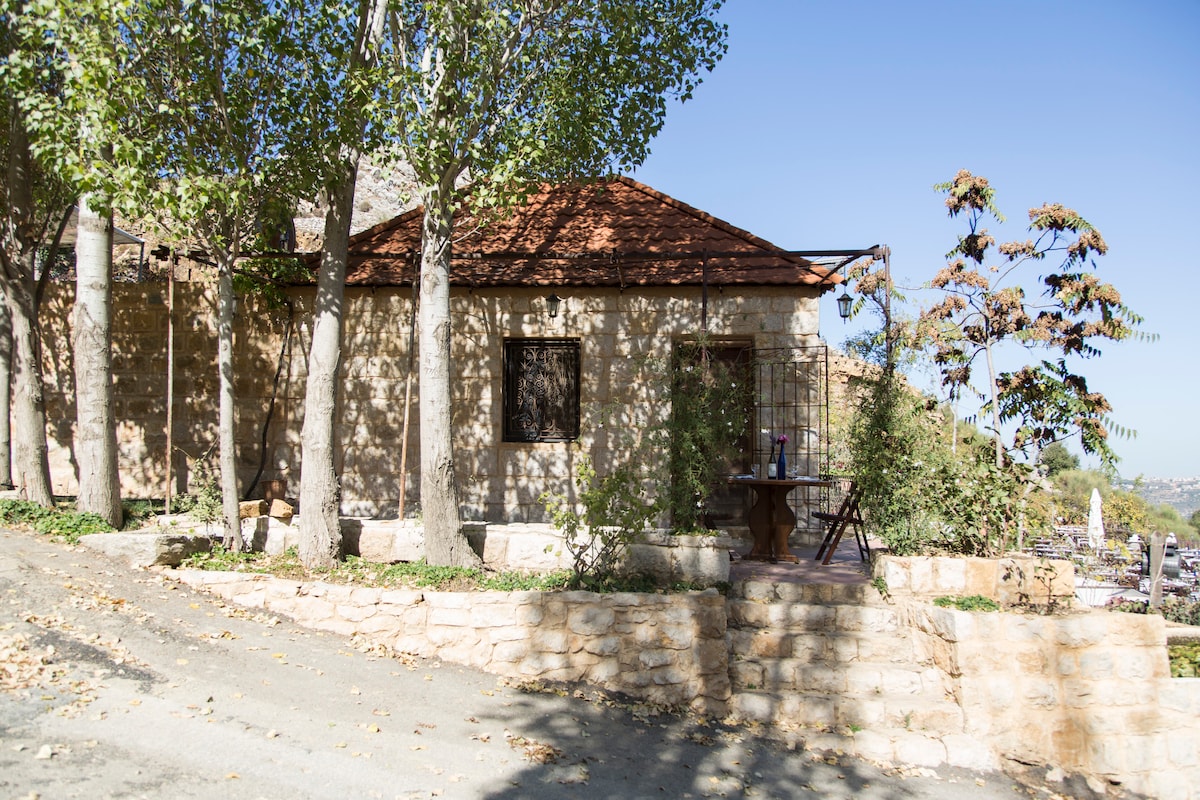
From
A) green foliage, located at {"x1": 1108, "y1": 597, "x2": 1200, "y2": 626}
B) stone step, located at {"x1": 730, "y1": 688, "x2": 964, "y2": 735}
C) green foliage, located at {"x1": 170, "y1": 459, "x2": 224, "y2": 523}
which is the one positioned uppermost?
green foliage, located at {"x1": 170, "y1": 459, "x2": 224, "y2": 523}

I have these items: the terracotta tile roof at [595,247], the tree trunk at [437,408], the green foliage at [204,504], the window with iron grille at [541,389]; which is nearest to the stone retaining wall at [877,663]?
the tree trunk at [437,408]

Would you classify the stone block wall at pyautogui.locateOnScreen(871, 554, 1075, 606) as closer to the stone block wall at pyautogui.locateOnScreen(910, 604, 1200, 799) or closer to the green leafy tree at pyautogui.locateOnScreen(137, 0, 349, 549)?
the stone block wall at pyautogui.locateOnScreen(910, 604, 1200, 799)

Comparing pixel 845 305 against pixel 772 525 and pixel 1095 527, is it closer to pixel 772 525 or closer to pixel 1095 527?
pixel 772 525

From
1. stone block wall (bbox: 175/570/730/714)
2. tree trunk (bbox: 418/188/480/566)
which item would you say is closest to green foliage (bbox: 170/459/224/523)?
stone block wall (bbox: 175/570/730/714)

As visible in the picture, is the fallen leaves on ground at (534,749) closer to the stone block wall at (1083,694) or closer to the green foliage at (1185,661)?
the stone block wall at (1083,694)

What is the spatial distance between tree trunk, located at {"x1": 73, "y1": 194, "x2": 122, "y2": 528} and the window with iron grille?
4.22 metres

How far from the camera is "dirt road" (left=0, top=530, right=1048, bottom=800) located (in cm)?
426

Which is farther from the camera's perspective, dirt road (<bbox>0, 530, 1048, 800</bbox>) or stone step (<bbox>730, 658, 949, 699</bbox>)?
stone step (<bbox>730, 658, 949, 699</bbox>)

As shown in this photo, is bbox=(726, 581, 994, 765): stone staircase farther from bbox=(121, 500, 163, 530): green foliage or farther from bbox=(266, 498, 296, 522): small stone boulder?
bbox=(121, 500, 163, 530): green foliage

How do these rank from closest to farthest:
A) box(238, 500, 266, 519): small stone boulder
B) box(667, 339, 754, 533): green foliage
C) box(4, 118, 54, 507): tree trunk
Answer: box(667, 339, 754, 533): green foliage < box(4, 118, 54, 507): tree trunk < box(238, 500, 266, 519): small stone boulder

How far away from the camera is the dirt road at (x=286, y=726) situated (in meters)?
4.26

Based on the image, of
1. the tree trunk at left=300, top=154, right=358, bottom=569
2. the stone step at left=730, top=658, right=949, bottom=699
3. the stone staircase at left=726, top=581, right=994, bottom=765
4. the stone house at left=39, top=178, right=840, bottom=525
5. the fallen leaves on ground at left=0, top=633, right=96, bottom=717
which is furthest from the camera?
the stone house at left=39, top=178, right=840, bottom=525

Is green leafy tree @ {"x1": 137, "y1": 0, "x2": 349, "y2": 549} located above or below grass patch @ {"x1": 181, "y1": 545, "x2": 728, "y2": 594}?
above

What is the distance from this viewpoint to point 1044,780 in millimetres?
5918
